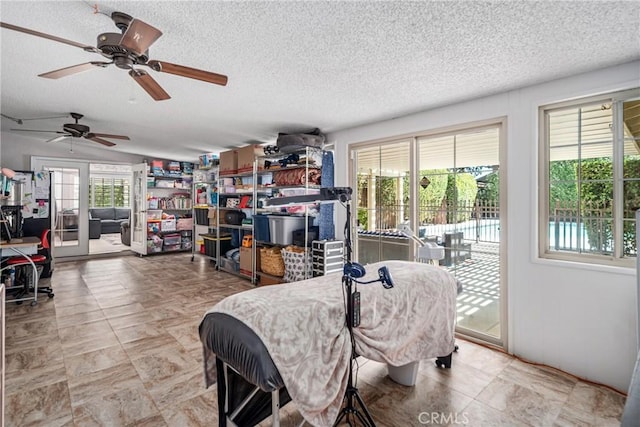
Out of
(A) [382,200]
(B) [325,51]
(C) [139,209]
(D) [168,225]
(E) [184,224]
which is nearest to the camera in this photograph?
(B) [325,51]

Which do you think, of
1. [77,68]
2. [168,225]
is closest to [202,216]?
[168,225]

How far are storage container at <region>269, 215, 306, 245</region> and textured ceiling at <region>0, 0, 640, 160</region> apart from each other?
1504 millimetres

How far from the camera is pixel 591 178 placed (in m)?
2.52

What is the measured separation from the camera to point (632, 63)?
87.0 inches

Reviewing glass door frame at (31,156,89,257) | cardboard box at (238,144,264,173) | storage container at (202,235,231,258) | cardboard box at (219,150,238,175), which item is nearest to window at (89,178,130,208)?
glass door frame at (31,156,89,257)

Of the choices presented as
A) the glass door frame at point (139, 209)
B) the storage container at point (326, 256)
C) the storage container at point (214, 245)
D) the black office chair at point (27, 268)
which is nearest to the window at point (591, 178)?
the storage container at point (326, 256)

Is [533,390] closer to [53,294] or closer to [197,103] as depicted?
[197,103]

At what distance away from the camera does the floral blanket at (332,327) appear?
1.43 metres

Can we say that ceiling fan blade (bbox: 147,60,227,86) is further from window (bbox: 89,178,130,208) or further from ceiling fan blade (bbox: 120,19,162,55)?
window (bbox: 89,178,130,208)

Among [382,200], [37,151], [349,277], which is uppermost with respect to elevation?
[37,151]

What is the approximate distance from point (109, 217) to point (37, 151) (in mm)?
4549

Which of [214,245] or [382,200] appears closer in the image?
[382,200]

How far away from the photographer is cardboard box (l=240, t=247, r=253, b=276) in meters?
5.12

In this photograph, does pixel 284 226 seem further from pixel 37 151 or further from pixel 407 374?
pixel 37 151
